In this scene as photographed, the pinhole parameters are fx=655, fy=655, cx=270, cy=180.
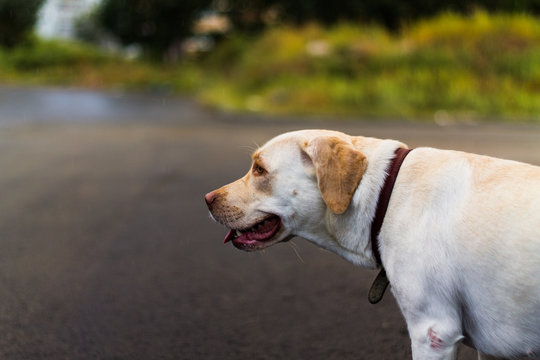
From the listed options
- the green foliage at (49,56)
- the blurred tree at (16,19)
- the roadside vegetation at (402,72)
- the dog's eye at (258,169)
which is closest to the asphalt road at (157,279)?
the dog's eye at (258,169)

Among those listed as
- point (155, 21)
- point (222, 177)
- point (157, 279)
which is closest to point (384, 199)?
point (157, 279)

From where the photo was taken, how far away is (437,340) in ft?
9.05

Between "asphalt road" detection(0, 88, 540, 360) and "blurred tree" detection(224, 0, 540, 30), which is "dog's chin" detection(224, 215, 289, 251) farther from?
"blurred tree" detection(224, 0, 540, 30)

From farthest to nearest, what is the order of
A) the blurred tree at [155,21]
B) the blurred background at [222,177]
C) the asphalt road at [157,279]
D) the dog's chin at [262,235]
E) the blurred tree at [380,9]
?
the blurred tree at [155,21] → the blurred tree at [380,9] → the blurred background at [222,177] → the asphalt road at [157,279] → the dog's chin at [262,235]

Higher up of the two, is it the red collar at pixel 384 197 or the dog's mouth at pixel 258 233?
the red collar at pixel 384 197

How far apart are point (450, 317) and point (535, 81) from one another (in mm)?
18193

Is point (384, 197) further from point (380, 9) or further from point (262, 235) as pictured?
point (380, 9)

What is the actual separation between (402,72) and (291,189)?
17309 millimetres

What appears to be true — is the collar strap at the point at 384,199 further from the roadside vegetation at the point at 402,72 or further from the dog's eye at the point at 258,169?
the roadside vegetation at the point at 402,72

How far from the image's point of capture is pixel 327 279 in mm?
5242

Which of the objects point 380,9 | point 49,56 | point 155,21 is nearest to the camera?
point 380,9

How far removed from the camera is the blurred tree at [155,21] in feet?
161

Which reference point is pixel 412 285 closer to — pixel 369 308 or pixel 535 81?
pixel 369 308

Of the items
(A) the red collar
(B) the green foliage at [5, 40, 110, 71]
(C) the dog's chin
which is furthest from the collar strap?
(B) the green foliage at [5, 40, 110, 71]
